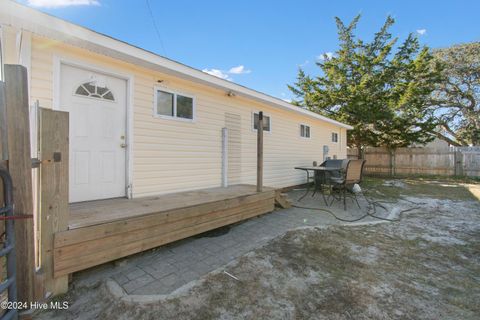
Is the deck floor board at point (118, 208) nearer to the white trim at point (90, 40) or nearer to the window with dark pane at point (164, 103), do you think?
the window with dark pane at point (164, 103)

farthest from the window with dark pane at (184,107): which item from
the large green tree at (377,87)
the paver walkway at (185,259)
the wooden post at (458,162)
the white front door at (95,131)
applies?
the wooden post at (458,162)

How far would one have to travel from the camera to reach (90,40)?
2.82 meters

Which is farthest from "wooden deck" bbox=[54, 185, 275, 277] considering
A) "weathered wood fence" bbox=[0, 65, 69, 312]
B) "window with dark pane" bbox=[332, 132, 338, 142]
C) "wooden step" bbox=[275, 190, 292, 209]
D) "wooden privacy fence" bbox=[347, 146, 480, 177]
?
"wooden privacy fence" bbox=[347, 146, 480, 177]

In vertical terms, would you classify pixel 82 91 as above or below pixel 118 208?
above

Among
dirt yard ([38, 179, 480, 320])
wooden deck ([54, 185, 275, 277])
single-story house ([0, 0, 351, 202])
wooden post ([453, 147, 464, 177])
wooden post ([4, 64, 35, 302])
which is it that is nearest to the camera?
wooden post ([4, 64, 35, 302])

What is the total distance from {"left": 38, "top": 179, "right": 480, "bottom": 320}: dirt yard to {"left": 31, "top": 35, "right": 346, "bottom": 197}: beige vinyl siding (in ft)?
6.89

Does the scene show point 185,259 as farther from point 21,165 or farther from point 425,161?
point 425,161

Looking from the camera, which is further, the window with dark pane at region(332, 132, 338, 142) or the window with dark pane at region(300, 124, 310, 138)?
the window with dark pane at region(332, 132, 338, 142)

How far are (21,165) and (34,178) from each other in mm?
652

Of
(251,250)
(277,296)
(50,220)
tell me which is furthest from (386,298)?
(50,220)

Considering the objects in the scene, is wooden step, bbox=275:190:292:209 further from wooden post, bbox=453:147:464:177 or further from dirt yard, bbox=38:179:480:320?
wooden post, bbox=453:147:464:177

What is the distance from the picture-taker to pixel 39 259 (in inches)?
74.6

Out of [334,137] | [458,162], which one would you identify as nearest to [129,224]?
[334,137]

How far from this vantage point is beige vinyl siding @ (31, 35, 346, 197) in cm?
293
